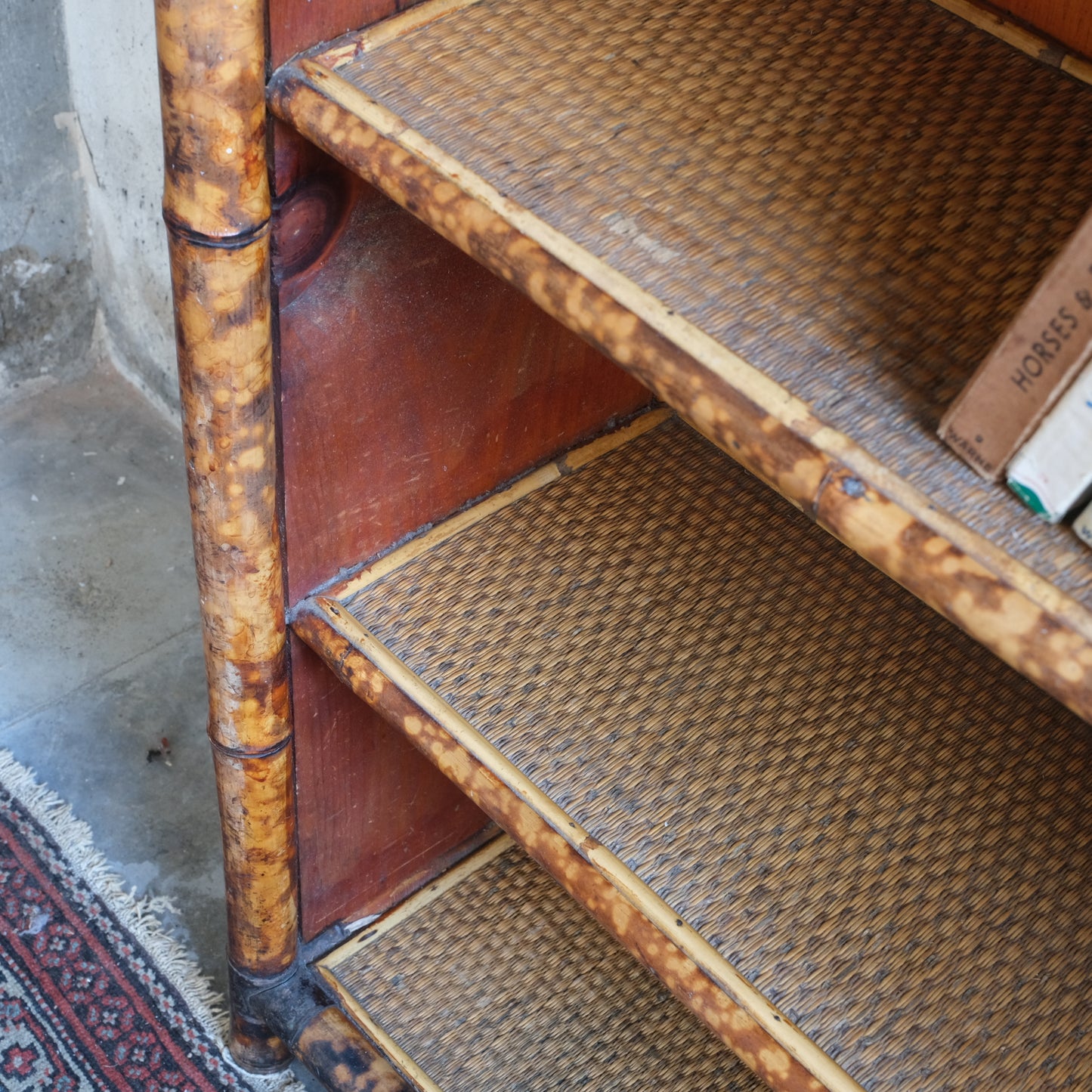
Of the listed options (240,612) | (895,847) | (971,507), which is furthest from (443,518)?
(971,507)

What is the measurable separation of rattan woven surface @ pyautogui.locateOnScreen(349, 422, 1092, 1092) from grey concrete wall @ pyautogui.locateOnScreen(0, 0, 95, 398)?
40.3 inches

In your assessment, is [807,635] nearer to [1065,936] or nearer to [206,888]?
[1065,936]

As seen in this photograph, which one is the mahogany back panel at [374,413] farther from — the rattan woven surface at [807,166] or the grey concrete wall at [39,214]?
the grey concrete wall at [39,214]

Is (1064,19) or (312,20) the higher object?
(1064,19)

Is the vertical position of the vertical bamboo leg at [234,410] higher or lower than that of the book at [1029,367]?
lower

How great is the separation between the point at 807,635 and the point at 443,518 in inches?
10.5

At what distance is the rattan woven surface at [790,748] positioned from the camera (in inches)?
27.7

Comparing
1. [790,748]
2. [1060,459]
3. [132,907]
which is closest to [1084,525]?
[1060,459]

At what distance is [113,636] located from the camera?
1.54 m

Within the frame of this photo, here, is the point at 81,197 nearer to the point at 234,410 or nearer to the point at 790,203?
the point at 234,410

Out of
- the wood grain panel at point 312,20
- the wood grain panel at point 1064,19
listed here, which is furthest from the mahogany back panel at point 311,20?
the wood grain panel at point 1064,19

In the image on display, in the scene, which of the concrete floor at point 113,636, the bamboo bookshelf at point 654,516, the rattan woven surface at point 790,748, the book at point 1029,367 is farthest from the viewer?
the concrete floor at point 113,636

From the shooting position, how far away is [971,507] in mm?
510

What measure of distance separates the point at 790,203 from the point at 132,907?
39.4 inches
